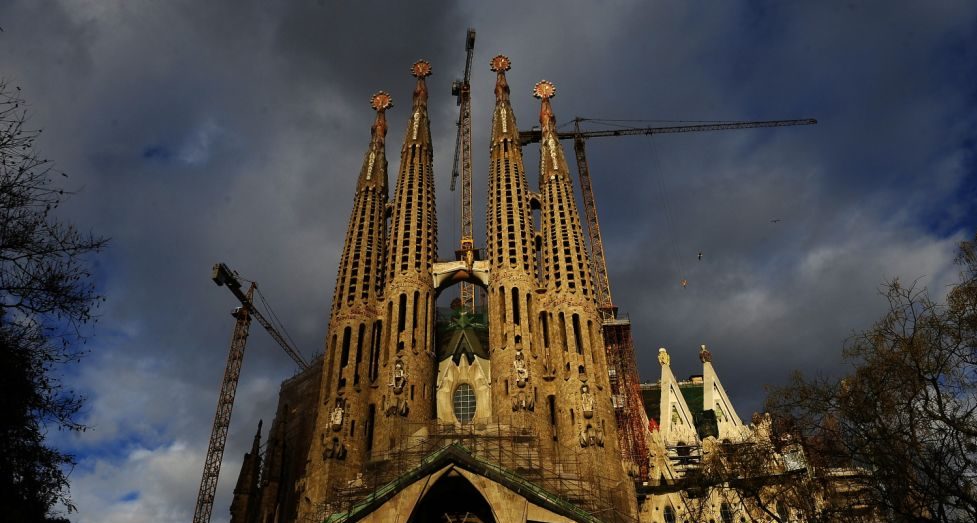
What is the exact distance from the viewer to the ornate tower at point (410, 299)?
40.0 meters

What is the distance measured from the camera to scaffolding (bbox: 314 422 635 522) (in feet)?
109

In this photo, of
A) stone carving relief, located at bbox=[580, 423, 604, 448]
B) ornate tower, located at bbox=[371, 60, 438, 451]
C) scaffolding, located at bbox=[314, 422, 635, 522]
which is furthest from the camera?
ornate tower, located at bbox=[371, 60, 438, 451]

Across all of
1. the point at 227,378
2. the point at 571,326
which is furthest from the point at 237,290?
the point at 571,326

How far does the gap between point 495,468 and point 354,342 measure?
14.2 metres

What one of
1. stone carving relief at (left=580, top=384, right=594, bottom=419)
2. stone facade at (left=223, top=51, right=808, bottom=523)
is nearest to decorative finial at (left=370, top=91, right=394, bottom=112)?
stone facade at (left=223, top=51, right=808, bottom=523)

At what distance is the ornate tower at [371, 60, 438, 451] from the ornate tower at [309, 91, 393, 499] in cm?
114

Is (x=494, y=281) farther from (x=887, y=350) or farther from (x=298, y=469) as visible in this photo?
(x=887, y=350)

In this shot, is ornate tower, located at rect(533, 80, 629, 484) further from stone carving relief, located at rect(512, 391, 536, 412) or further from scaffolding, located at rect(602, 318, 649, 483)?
scaffolding, located at rect(602, 318, 649, 483)

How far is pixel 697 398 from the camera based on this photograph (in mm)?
55969

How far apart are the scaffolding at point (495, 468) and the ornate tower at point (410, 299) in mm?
1428

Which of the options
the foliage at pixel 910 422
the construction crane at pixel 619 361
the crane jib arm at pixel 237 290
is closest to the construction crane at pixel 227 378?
the crane jib arm at pixel 237 290

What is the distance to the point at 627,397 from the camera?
50938 millimetres

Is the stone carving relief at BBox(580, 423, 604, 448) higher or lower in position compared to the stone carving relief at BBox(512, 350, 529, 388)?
lower

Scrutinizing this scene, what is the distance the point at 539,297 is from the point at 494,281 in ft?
10.8
